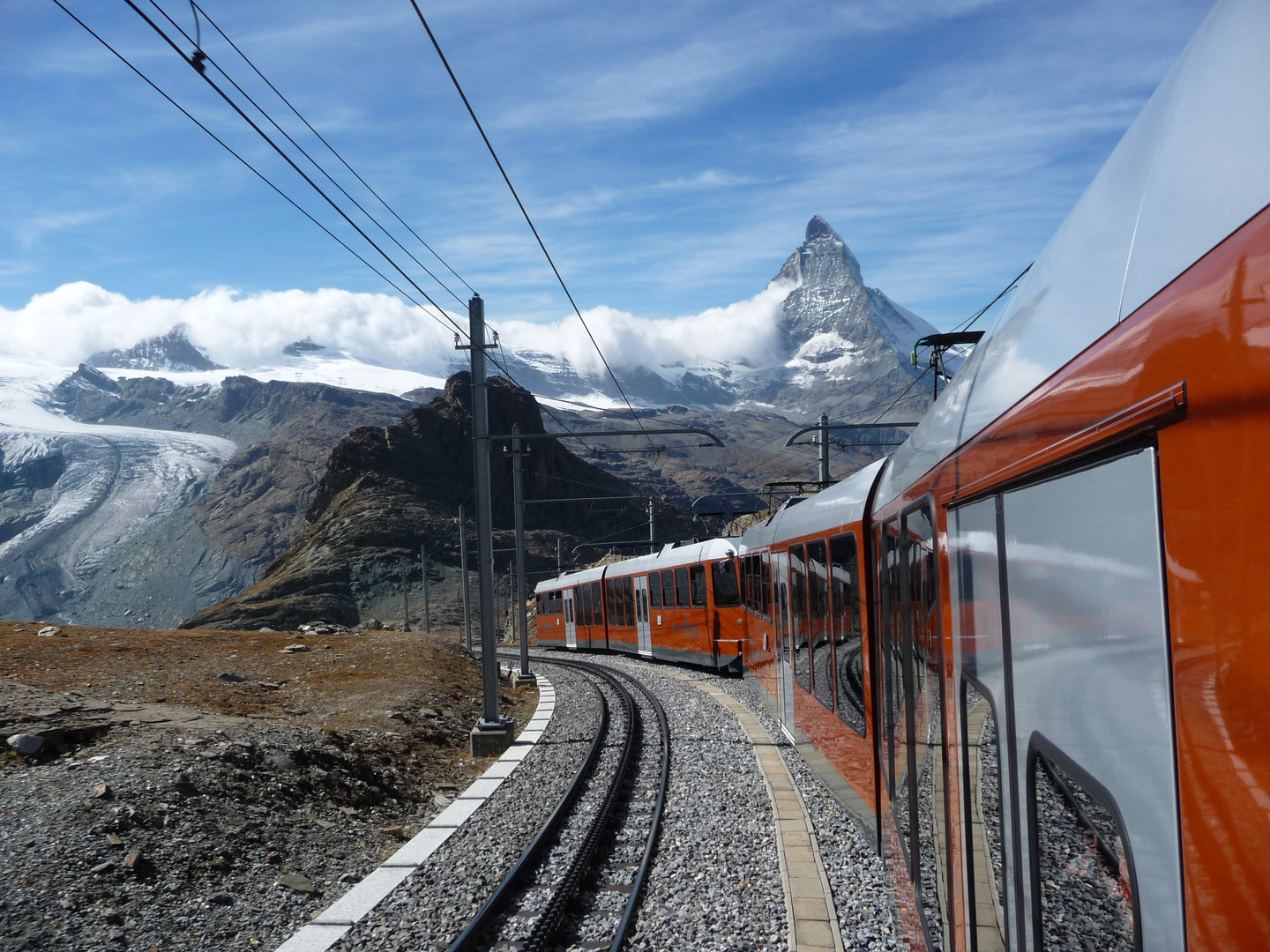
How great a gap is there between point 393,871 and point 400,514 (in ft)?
369

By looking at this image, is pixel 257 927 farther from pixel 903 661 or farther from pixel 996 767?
pixel 996 767

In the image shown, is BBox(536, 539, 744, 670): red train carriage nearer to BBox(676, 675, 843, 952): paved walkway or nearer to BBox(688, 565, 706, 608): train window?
BBox(688, 565, 706, 608): train window

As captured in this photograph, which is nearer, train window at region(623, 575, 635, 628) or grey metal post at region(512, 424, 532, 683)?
grey metal post at region(512, 424, 532, 683)

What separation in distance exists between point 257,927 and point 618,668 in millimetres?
20694

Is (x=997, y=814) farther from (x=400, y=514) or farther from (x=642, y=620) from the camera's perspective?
(x=400, y=514)

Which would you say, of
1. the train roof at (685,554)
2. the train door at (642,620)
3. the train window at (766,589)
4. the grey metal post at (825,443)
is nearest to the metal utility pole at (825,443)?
the grey metal post at (825,443)

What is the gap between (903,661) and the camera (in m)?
5.23

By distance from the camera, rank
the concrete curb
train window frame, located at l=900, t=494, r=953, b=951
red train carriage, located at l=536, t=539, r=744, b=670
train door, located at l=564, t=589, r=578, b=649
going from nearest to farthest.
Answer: train window frame, located at l=900, t=494, r=953, b=951 < the concrete curb < red train carriage, located at l=536, t=539, r=744, b=670 < train door, located at l=564, t=589, r=578, b=649

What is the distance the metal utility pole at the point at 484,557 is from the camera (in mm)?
15375

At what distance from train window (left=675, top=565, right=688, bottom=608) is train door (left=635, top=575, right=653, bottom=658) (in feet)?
8.97

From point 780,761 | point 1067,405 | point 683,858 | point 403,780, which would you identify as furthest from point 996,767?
point 403,780

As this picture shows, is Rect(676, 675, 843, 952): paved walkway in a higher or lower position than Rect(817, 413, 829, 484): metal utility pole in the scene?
lower

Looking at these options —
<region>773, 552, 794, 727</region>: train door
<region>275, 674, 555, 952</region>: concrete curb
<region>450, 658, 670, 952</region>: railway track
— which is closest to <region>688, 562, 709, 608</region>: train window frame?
<region>450, 658, 670, 952</region>: railway track

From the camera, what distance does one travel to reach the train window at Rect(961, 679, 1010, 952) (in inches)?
119
